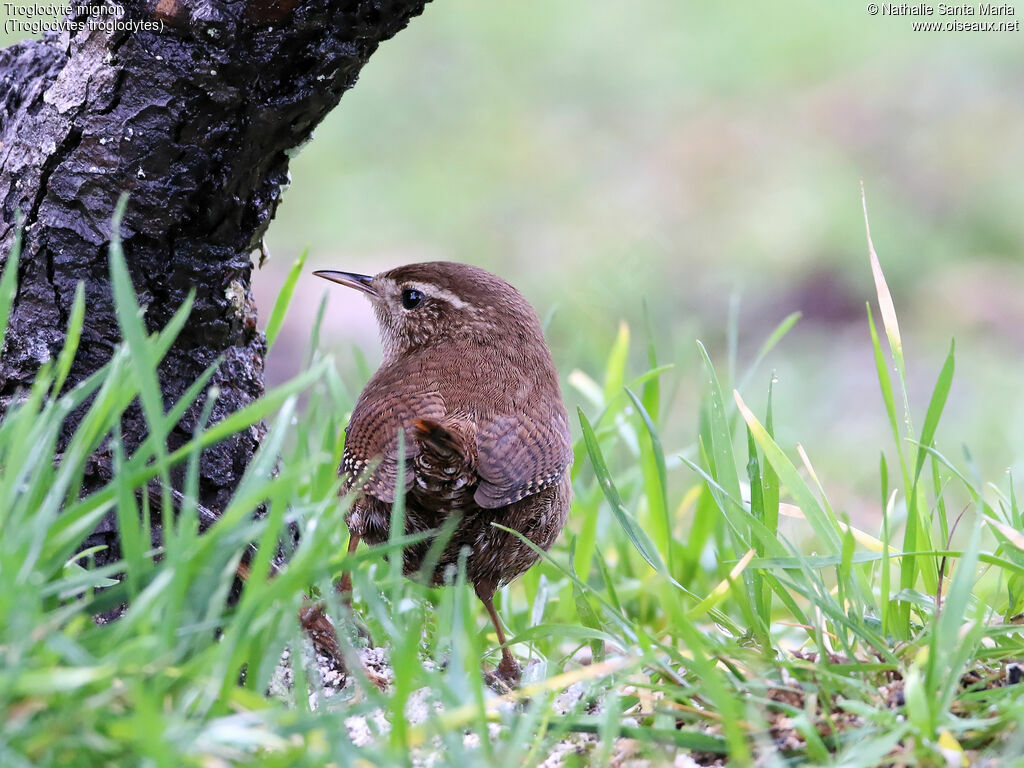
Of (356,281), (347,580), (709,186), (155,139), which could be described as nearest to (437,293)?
(356,281)

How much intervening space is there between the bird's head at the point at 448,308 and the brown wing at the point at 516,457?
1.61 ft

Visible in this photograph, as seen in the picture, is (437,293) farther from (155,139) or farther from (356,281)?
(155,139)

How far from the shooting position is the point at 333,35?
281 cm

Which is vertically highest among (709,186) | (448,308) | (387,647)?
(709,186)

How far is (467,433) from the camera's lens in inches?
125

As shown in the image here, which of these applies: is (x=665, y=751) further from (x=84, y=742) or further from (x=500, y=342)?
(x=500, y=342)

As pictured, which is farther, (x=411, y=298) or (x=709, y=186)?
(x=709, y=186)

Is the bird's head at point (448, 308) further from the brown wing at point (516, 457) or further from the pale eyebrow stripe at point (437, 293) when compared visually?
the brown wing at point (516, 457)

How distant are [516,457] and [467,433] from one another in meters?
0.16

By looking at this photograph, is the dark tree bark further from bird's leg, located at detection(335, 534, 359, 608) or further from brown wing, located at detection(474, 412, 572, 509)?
brown wing, located at detection(474, 412, 572, 509)

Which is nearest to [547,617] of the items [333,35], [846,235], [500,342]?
[500,342]

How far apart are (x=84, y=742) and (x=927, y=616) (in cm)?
196

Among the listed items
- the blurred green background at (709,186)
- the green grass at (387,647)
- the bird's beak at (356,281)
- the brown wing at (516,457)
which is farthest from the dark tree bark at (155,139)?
the blurred green background at (709,186)

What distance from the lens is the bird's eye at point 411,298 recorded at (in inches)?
158
